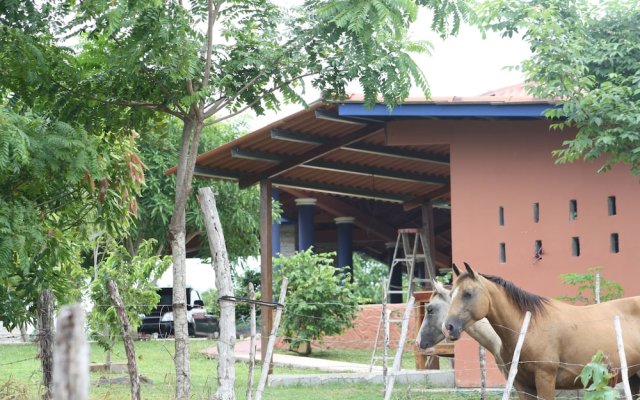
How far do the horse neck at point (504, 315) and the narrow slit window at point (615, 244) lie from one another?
4852mm

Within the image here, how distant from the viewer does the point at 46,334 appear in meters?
10.4

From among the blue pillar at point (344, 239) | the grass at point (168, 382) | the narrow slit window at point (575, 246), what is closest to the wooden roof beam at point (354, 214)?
the blue pillar at point (344, 239)

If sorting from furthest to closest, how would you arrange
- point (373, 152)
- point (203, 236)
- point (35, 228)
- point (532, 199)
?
point (203, 236), point (373, 152), point (532, 199), point (35, 228)

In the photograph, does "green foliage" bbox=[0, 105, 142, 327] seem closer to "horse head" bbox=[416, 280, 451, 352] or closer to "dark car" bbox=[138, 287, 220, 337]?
"horse head" bbox=[416, 280, 451, 352]

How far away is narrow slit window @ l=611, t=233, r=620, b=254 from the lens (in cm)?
1432

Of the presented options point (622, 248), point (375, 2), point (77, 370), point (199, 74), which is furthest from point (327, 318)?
point (77, 370)

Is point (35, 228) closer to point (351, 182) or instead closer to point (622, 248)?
point (622, 248)

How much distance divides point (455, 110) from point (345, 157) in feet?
15.3

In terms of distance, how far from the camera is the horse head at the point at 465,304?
383 inches

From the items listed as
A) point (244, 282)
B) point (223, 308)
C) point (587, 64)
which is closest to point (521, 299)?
point (223, 308)

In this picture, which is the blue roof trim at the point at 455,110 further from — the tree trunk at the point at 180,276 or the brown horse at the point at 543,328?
the tree trunk at the point at 180,276

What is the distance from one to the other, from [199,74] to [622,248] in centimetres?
729

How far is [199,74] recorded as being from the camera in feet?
32.2

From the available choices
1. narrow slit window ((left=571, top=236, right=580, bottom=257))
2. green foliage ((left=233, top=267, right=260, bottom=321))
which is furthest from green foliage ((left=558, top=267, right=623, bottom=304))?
green foliage ((left=233, top=267, right=260, bottom=321))
